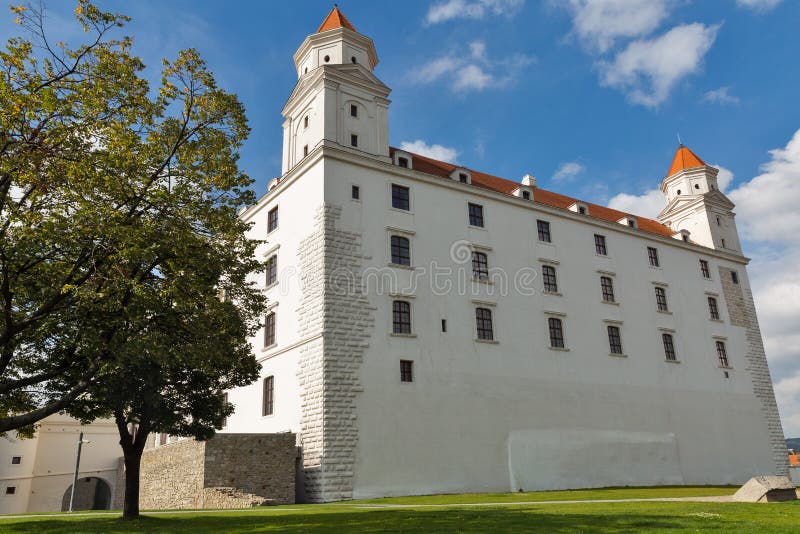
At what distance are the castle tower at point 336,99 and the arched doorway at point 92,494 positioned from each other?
30140mm

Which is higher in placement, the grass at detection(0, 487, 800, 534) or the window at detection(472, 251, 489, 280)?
the window at detection(472, 251, 489, 280)

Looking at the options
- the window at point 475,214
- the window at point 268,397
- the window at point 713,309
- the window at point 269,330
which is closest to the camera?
the window at point 268,397

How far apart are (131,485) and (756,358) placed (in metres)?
39.5

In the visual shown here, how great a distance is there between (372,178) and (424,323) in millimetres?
7102

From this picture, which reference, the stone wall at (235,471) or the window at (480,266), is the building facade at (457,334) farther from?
the stone wall at (235,471)

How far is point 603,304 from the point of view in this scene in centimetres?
3475

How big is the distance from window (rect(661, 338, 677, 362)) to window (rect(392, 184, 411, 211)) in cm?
1840

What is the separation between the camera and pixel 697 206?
4459 cm

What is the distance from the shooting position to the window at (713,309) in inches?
1594

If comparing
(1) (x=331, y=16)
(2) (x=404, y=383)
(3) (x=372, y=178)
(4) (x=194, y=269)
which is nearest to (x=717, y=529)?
(4) (x=194, y=269)

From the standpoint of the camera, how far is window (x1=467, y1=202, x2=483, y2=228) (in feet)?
103

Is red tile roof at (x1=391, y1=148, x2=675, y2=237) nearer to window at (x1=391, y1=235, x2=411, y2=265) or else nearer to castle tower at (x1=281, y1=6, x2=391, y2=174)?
castle tower at (x1=281, y1=6, x2=391, y2=174)

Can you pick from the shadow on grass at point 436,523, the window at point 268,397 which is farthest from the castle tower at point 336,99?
the shadow on grass at point 436,523

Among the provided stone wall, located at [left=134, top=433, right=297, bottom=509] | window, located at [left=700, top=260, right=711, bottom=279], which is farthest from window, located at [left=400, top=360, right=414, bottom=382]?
window, located at [left=700, top=260, right=711, bottom=279]
